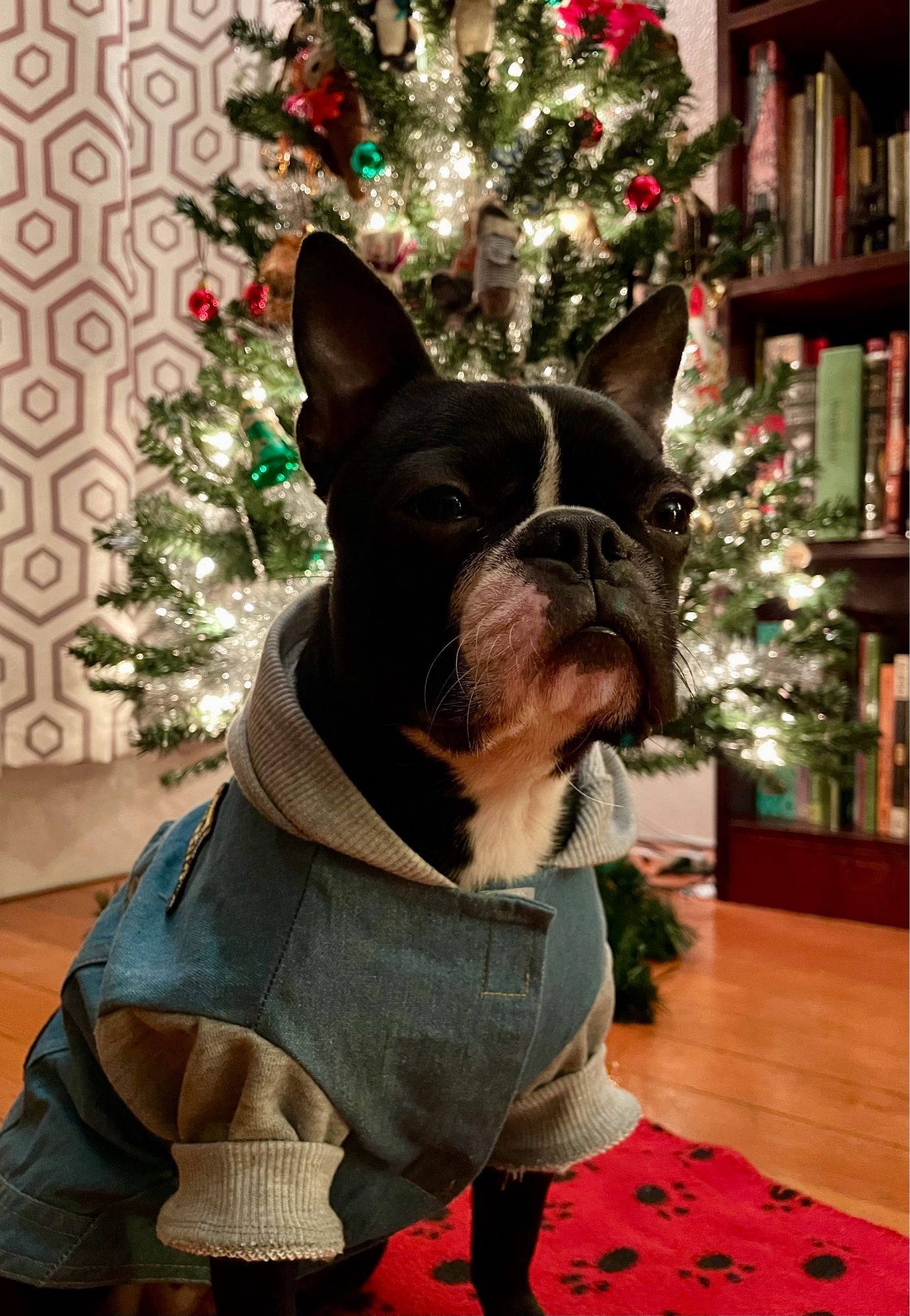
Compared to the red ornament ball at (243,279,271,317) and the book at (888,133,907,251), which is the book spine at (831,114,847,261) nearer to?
the book at (888,133,907,251)

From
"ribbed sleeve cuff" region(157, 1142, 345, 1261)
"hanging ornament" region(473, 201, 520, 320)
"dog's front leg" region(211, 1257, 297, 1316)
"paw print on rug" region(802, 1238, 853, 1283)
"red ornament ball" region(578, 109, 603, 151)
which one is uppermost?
"red ornament ball" region(578, 109, 603, 151)

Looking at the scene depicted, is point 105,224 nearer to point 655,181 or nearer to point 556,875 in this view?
point 655,181

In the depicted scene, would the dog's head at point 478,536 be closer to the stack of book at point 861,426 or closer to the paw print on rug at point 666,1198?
the paw print on rug at point 666,1198

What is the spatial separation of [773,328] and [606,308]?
94 centimetres

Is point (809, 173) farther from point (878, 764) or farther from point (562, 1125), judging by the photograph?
point (562, 1125)

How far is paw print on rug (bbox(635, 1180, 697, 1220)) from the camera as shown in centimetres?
109

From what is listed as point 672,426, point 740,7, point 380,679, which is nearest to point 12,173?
point 672,426

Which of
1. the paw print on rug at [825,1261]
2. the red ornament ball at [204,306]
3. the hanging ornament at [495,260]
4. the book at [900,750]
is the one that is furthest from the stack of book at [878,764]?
the red ornament ball at [204,306]

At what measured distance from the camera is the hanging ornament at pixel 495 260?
1.36 meters

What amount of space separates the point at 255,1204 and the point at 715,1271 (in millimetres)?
579

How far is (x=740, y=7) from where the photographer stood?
211cm

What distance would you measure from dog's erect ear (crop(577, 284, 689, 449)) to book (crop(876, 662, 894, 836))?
1352 millimetres

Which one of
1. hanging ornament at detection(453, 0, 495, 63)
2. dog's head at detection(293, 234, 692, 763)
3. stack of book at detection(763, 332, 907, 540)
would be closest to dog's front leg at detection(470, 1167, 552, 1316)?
dog's head at detection(293, 234, 692, 763)

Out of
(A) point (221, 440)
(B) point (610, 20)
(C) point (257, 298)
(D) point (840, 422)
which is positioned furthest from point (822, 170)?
(A) point (221, 440)
